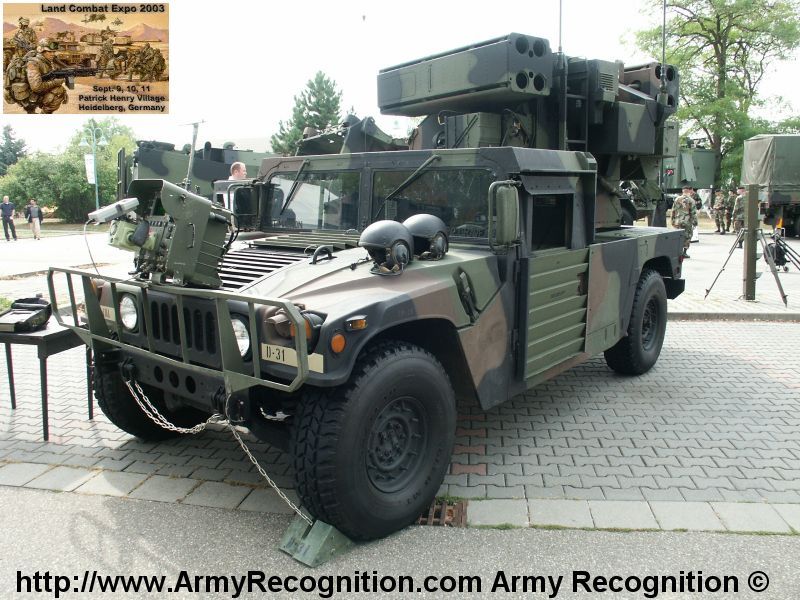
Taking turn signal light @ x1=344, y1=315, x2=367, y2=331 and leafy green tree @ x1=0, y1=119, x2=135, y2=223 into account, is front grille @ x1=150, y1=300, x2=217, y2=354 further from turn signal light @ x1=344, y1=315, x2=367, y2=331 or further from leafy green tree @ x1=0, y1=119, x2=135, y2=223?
leafy green tree @ x1=0, y1=119, x2=135, y2=223

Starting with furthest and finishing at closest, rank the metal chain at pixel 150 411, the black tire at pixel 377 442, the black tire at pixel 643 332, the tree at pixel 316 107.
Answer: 1. the tree at pixel 316 107
2. the black tire at pixel 643 332
3. the metal chain at pixel 150 411
4. the black tire at pixel 377 442

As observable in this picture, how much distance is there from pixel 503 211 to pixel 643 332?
10.5ft

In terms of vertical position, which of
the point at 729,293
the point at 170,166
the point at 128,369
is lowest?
the point at 729,293

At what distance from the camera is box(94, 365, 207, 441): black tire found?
173 inches

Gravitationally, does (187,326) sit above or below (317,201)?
below

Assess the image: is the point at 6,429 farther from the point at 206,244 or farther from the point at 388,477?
the point at 388,477

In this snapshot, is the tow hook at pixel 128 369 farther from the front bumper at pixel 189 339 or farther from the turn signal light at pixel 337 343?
the turn signal light at pixel 337 343

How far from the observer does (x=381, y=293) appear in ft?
10.9

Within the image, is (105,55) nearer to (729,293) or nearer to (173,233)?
(173,233)

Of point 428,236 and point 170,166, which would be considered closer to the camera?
point 428,236

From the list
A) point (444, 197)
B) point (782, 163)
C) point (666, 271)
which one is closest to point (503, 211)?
point (444, 197)

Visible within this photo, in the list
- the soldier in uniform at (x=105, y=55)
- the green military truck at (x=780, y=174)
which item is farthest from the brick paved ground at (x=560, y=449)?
the green military truck at (x=780, y=174)

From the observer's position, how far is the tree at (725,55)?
31750 mm

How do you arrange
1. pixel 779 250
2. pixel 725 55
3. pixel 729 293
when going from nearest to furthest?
pixel 729 293
pixel 779 250
pixel 725 55
